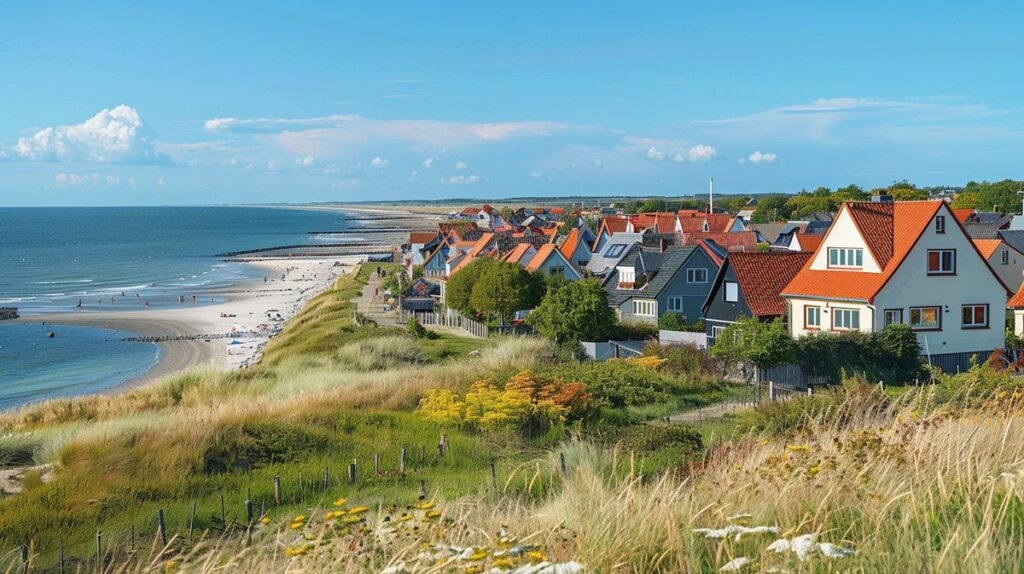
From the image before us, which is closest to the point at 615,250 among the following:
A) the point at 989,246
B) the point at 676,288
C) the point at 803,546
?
the point at 676,288

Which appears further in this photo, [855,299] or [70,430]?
[855,299]

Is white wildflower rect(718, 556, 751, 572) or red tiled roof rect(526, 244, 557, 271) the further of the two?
red tiled roof rect(526, 244, 557, 271)

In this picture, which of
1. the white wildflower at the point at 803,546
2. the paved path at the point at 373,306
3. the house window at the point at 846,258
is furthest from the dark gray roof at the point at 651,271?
the white wildflower at the point at 803,546

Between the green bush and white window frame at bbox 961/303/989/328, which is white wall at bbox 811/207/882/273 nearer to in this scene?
→ white window frame at bbox 961/303/989/328

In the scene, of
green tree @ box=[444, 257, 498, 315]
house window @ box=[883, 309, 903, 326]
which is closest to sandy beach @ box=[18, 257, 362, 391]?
green tree @ box=[444, 257, 498, 315]

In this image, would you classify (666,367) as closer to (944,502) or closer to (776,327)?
(776,327)

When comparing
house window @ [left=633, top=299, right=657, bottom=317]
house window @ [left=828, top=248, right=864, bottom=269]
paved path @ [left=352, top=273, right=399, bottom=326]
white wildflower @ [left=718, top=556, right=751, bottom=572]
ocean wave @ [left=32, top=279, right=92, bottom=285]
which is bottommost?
ocean wave @ [left=32, top=279, right=92, bottom=285]

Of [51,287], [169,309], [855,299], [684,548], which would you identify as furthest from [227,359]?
[51,287]
